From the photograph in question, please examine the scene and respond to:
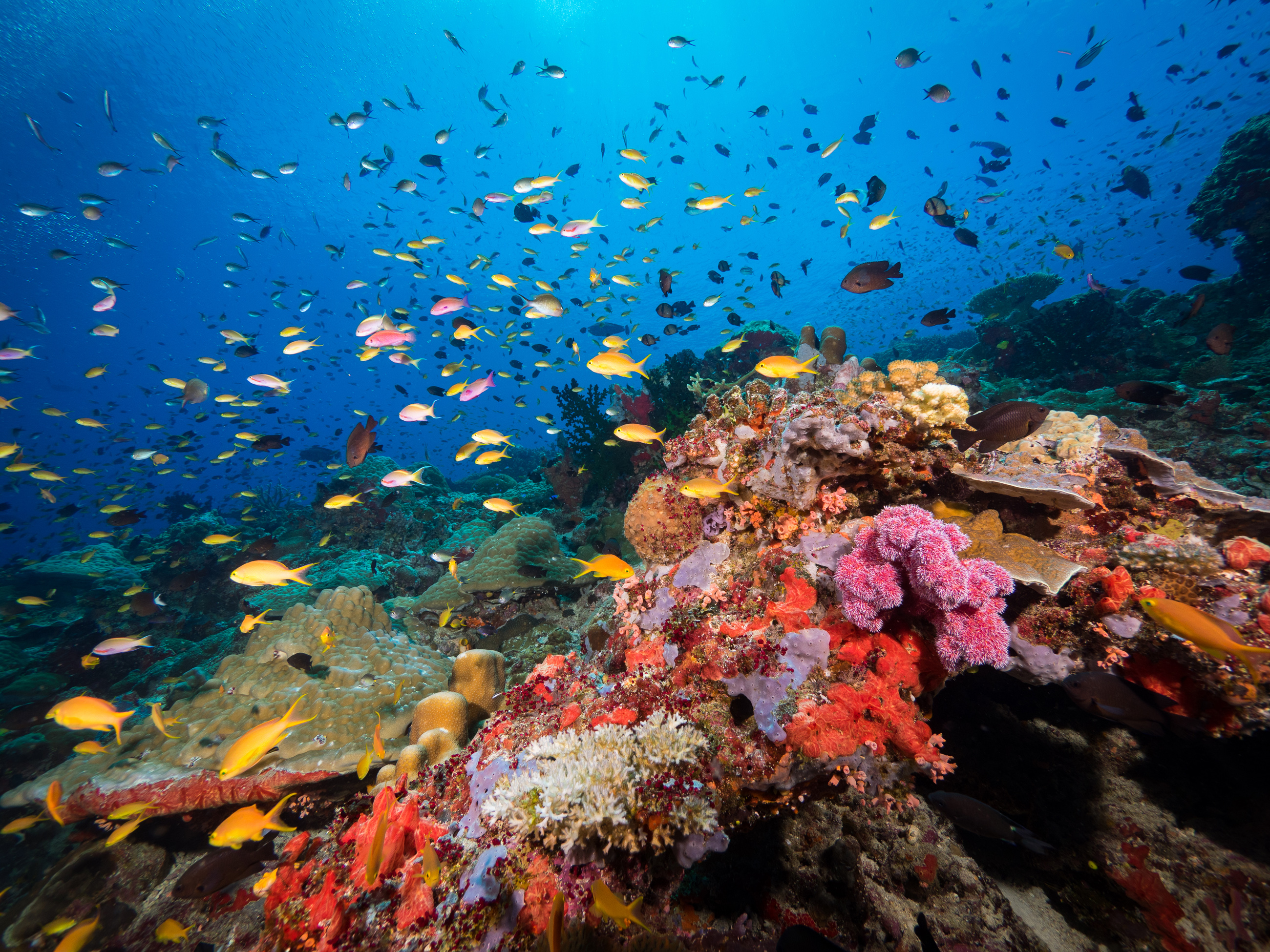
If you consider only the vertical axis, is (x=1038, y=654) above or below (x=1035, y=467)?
below

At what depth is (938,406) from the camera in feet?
11.1

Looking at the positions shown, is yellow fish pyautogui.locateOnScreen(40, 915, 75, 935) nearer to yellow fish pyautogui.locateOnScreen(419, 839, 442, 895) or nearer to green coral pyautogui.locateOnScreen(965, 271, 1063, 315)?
yellow fish pyautogui.locateOnScreen(419, 839, 442, 895)

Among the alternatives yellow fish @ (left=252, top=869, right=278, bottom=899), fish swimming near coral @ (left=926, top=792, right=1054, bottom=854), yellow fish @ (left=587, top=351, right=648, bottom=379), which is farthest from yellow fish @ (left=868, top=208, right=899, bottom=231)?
yellow fish @ (left=252, top=869, right=278, bottom=899)

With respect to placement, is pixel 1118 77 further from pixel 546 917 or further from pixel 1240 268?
pixel 546 917

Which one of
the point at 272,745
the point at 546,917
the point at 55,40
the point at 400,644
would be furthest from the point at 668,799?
the point at 55,40

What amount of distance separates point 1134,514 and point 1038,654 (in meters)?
1.46

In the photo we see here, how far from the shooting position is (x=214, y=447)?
8775 centimetres

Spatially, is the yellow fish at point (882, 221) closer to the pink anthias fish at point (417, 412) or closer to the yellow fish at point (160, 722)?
the pink anthias fish at point (417, 412)

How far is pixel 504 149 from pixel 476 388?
58643 mm

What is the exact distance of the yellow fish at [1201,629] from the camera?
194 centimetres

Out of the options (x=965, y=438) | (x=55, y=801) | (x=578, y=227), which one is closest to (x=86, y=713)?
(x=55, y=801)

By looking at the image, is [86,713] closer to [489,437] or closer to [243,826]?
[243,826]

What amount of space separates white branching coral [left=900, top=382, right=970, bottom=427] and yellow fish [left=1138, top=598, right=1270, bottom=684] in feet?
5.39

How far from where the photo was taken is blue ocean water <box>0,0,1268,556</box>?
98.5ft
